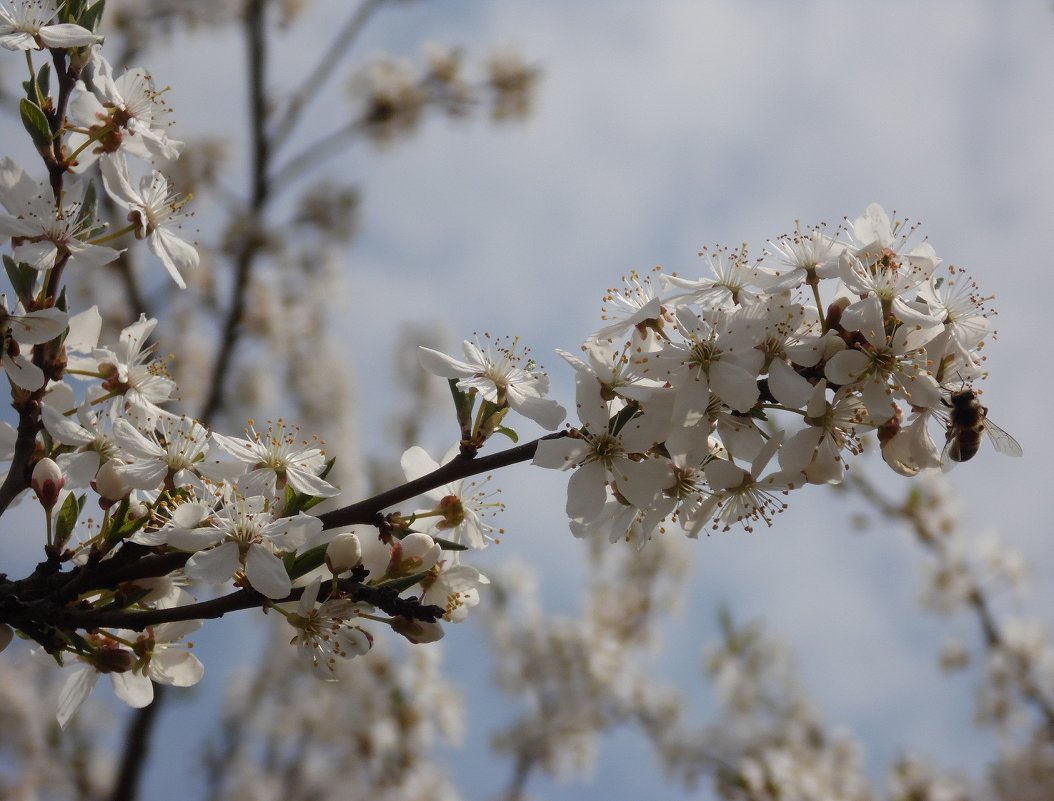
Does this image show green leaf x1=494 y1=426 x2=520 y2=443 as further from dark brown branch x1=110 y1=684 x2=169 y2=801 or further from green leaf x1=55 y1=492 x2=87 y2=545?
dark brown branch x1=110 y1=684 x2=169 y2=801

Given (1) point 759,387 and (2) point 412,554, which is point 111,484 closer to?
(2) point 412,554

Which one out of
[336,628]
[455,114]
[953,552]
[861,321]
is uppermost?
[861,321]

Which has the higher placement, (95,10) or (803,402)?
(95,10)

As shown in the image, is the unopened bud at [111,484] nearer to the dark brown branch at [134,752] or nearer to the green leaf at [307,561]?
the green leaf at [307,561]

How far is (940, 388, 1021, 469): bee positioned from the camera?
1616 mm

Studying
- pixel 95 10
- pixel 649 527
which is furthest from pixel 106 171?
pixel 649 527

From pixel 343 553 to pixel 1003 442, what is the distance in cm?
134

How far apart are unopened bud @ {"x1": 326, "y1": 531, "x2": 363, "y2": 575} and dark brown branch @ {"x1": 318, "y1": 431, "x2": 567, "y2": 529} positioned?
0.05 m

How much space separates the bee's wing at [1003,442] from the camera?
1825 millimetres

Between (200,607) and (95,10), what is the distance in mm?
A: 1178

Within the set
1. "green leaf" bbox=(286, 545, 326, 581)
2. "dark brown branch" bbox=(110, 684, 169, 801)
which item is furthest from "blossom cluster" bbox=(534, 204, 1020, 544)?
"dark brown branch" bbox=(110, 684, 169, 801)

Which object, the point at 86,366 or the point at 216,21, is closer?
the point at 86,366

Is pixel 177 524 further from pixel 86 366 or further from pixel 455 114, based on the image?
pixel 455 114

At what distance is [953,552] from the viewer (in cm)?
605
